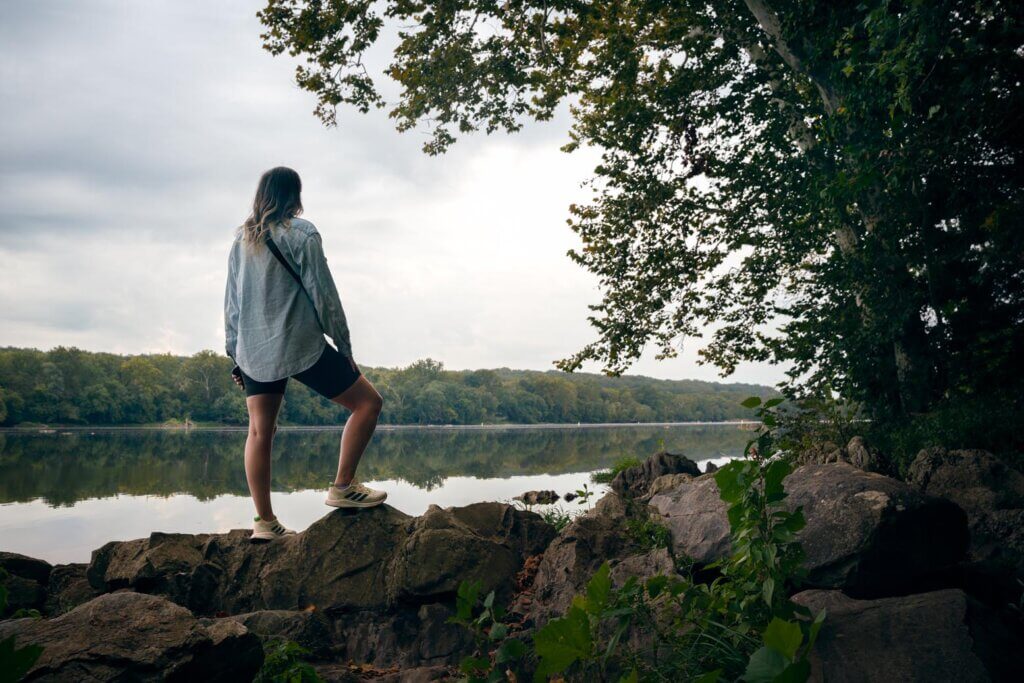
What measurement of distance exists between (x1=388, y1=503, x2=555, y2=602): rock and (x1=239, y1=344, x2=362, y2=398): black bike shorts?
118 cm

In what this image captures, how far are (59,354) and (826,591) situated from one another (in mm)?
70431

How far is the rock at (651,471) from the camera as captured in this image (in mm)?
10961

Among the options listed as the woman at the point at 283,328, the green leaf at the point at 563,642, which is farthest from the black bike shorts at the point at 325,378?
the green leaf at the point at 563,642

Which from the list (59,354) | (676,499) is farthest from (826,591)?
(59,354)

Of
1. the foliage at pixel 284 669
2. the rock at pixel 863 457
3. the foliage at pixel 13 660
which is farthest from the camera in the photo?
the rock at pixel 863 457

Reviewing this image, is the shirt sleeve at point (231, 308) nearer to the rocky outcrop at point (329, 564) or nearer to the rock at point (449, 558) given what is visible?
the rocky outcrop at point (329, 564)

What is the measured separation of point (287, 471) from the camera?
15812 mm

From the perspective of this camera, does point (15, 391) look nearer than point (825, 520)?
No

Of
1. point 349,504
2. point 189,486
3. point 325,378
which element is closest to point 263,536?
point 349,504

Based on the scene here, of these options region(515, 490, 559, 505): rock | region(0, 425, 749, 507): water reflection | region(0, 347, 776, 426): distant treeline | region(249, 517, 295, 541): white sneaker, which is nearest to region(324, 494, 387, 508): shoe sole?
region(249, 517, 295, 541): white sneaker

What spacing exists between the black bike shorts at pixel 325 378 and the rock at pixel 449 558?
3.87 feet

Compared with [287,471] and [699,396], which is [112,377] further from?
[699,396]

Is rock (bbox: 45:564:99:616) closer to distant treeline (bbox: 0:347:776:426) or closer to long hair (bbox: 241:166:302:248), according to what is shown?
long hair (bbox: 241:166:302:248)

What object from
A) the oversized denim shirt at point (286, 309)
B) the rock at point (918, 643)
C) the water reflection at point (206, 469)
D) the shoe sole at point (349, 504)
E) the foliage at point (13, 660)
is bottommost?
the water reflection at point (206, 469)
